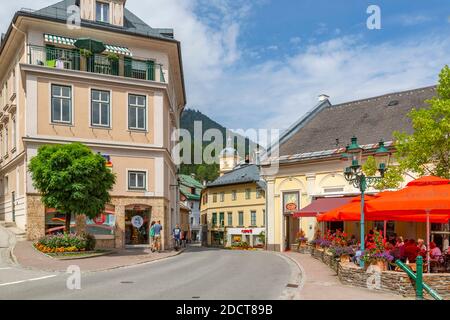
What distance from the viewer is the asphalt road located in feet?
38.0

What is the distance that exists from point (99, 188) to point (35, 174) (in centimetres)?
286

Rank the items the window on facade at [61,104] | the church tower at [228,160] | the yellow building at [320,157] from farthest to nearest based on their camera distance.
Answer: the church tower at [228,160] → the yellow building at [320,157] → the window on facade at [61,104]

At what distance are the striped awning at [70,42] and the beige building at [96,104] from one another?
59 millimetres

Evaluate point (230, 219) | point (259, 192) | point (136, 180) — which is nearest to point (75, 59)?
point (136, 180)

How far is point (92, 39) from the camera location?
1154 inches

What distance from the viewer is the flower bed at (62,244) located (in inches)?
832

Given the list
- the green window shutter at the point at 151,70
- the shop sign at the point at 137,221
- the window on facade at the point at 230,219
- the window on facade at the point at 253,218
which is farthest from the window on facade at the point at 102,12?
the window on facade at the point at 230,219

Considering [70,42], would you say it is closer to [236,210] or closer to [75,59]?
[75,59]

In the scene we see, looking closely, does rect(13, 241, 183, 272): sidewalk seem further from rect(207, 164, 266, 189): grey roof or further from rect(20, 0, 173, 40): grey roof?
rect(207, 164, 266, 189): grey roof

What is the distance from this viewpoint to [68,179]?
2162cm

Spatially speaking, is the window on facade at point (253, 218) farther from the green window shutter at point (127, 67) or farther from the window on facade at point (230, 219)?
the green window shutter at point (127, 67)

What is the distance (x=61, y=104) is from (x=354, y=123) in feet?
65.3

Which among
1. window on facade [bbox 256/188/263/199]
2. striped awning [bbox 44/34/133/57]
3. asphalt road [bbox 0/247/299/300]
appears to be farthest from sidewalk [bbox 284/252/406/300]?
window on facade [bbox 256/188/263/199]

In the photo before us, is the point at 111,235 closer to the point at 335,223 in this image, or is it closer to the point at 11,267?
the point at 11,267
